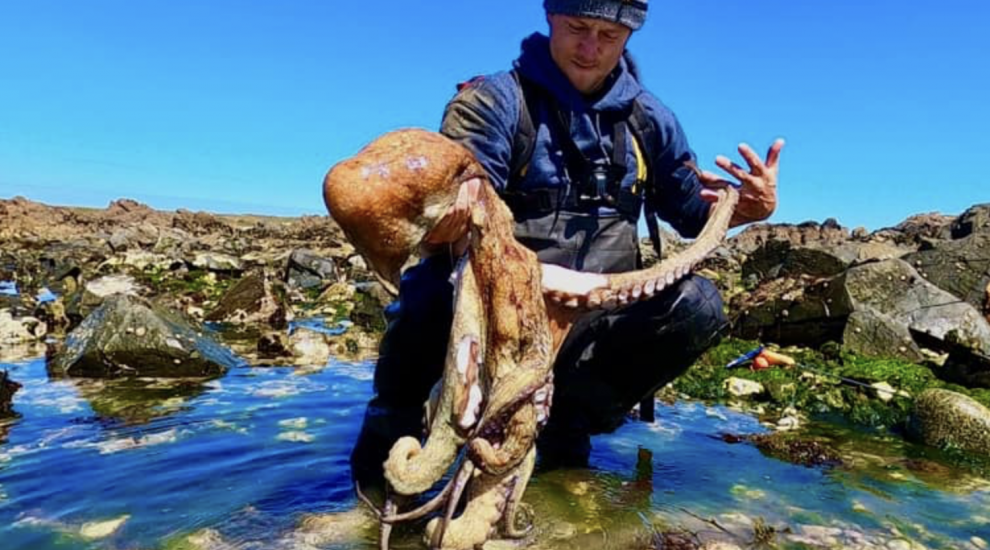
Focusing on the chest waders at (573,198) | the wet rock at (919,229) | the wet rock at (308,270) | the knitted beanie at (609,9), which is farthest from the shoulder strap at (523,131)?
the wet rock at (919,229)

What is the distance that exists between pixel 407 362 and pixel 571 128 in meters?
1.59

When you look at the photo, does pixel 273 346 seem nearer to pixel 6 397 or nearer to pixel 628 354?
pixel 6 397

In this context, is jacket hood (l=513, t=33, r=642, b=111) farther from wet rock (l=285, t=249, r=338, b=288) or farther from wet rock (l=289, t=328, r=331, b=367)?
wet rock (l=285, t=249, r=338, b=288)

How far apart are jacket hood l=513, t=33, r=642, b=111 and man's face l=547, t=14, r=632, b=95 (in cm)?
5

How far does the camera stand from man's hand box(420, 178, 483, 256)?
3.07 metres

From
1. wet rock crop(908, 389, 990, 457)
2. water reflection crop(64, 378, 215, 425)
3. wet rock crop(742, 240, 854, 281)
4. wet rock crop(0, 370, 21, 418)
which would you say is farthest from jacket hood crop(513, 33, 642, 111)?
wet rock crop(742, 240, 854, 281)

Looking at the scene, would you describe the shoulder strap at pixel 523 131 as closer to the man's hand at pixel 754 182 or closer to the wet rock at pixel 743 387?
the man's hand at pixel 754 182

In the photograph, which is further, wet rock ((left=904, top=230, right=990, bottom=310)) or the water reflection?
wet rock ((left=904, top=230, right=990, bottom=310))

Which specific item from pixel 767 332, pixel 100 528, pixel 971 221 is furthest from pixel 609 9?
pixel 971 221

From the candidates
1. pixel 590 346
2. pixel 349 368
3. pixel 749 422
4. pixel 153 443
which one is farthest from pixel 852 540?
pixel 349 368

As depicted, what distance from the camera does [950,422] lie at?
238 inches

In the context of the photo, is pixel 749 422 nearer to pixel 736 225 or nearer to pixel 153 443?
pixel 736 225

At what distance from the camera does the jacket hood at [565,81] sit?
15.4 ft

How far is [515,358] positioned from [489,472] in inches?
16.5
